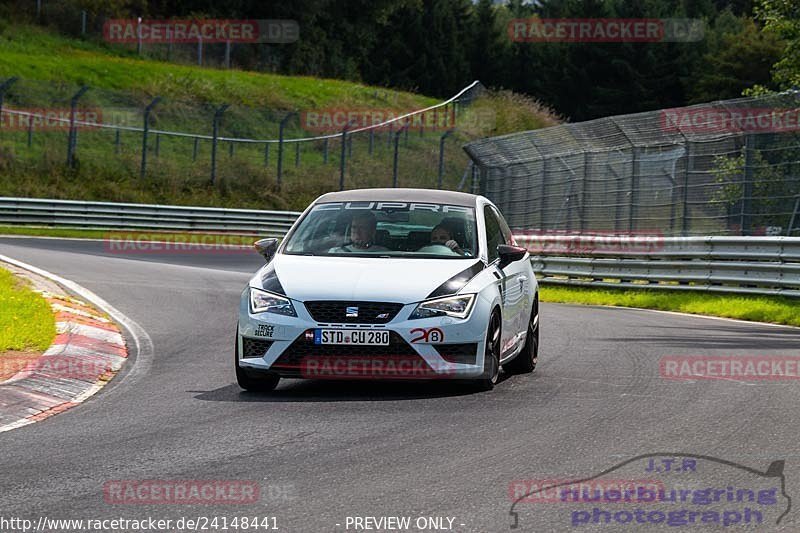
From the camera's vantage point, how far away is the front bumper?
932 cm

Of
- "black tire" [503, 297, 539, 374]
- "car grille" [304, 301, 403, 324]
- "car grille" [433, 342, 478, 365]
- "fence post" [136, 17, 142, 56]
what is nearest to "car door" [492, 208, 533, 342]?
"black tire" [503, 297, 539, 374]

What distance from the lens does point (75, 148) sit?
131ft

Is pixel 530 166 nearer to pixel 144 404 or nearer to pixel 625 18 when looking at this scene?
pixel 144 404

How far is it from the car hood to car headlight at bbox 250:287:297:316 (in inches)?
2.9

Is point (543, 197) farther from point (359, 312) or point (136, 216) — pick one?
point (359, 312)

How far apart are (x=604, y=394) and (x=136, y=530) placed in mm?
4940

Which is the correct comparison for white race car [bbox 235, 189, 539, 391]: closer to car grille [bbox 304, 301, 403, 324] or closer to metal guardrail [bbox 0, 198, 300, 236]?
car grille [bbox 304, 301, 403, 324]

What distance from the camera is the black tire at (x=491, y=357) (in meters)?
9.69

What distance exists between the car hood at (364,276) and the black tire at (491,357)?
411 mm

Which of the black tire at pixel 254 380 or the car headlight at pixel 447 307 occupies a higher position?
the car headlight at pixel 447 307

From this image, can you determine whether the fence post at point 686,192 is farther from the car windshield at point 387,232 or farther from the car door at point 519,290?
the car windshield at point 387,232

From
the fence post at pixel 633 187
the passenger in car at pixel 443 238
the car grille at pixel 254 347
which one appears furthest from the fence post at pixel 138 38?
the car grille at pixel 254 347

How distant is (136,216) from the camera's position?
122ft

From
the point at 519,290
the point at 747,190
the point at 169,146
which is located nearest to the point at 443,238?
the point at 519,290
